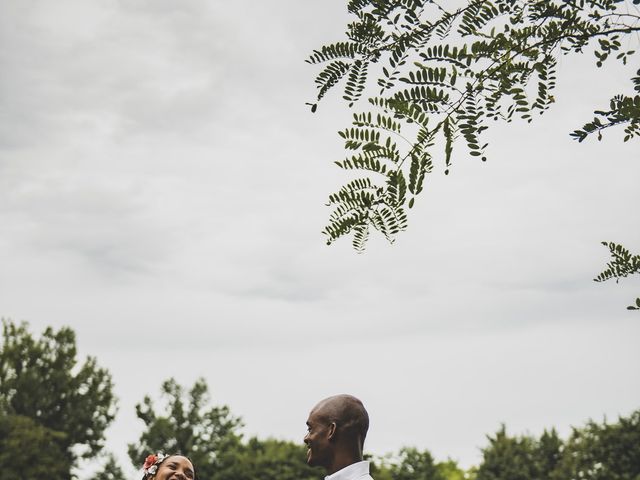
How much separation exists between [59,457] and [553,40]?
159 ft

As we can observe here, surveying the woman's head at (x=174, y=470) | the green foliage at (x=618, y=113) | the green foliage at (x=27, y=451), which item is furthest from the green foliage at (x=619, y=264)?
the green foliage at (x=27, y=451)

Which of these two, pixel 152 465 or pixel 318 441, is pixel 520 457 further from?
pixel 318 441

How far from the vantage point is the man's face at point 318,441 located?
4859 millimetres

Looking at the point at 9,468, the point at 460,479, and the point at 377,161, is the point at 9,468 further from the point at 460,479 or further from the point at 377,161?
the point at 377,161

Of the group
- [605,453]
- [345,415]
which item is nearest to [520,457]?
[605,453]

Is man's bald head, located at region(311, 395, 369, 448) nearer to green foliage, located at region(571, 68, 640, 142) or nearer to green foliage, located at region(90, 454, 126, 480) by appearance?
green foliage, located at region(571, 68, 640, 142)

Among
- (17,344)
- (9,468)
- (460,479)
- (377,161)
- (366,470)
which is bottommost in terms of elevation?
(366,470)

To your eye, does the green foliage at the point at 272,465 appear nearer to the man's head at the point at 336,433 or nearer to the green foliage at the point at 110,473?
the green foliage at the point at 110,473

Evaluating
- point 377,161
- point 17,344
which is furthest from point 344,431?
point 17,344

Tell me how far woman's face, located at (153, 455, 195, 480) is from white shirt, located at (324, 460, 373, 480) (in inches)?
148

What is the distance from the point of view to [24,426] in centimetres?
4625

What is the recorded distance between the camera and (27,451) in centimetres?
4538

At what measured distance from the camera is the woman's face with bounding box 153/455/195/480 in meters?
8.06

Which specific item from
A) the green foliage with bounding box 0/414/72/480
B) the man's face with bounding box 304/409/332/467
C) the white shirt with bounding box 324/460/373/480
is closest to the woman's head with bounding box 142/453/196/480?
the man's face with bounding box 304/409/332/467
